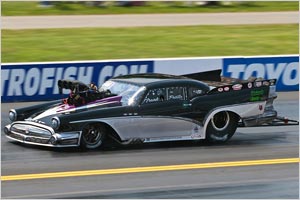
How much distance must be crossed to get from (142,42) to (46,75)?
30.9ft

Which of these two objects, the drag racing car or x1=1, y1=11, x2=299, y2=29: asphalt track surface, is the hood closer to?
the drag racing car

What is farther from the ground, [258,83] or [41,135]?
[258,83]

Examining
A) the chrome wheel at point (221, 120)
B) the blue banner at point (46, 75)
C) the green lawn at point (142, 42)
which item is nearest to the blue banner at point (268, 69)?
the blue banner at point (46, 75)

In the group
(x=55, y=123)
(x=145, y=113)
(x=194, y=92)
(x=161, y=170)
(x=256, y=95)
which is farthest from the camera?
(x=256, y=95)

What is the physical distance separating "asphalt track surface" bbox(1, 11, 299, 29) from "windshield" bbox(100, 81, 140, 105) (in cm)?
1582

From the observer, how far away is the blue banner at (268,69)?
65.4ft

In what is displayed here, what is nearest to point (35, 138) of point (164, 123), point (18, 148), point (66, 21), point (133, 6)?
point (18, 148)

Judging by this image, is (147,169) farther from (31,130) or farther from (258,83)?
(258,83)

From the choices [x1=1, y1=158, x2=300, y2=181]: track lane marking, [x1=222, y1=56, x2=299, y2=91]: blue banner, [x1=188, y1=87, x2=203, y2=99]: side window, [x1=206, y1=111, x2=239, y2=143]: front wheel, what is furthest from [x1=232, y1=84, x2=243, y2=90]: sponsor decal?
[x1=222, y1=56, x2=299, y2=91]: blue banner

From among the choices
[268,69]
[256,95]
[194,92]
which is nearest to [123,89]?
[194,92]

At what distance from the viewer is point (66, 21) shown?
97.1 feet

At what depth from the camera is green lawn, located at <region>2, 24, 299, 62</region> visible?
25.2 meters

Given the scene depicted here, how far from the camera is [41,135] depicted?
40.6ft

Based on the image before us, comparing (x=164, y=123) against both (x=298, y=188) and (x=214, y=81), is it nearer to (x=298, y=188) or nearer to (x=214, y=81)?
(x=214, y=81)
